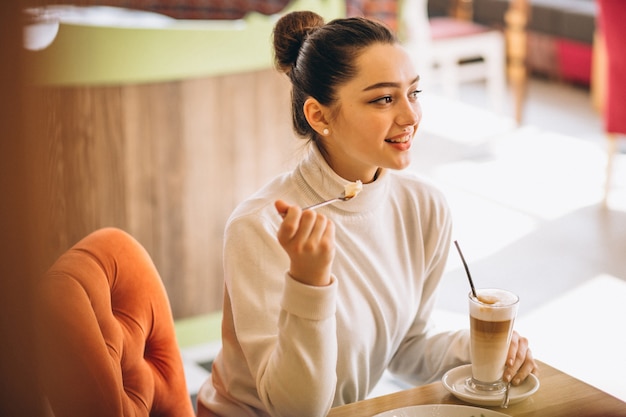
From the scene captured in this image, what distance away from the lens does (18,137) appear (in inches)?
15.7

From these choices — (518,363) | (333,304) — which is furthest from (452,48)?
(333,304)

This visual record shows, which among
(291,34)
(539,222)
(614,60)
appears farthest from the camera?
(539,222)

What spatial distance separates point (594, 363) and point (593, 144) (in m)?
2.52

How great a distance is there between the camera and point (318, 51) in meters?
1.42

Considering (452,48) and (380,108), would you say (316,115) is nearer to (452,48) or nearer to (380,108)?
(380,108)

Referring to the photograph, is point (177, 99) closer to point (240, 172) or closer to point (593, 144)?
point (240, 172)

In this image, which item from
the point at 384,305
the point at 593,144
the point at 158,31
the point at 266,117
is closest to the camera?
the point at 384,305

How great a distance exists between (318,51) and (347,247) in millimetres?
319

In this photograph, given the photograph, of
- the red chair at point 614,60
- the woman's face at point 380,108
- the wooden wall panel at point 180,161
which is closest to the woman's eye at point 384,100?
the woman's face at point 380,108

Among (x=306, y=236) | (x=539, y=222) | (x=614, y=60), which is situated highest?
(x=306, y=236)

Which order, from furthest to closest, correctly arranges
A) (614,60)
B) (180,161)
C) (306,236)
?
1. (614,60)
2. (180,161)
3. (306,236)

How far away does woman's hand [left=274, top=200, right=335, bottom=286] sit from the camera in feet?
Answer: 3.56

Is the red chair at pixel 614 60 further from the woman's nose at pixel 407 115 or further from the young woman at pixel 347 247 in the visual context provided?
the woman's nose at pixel 407 115

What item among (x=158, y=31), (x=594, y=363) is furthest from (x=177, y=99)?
(x=594, y=363)
